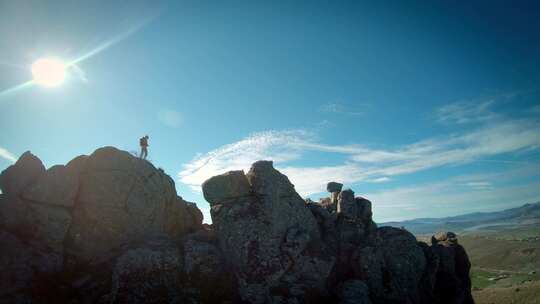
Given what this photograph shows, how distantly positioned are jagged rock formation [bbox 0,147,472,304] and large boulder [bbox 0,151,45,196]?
0.45ft

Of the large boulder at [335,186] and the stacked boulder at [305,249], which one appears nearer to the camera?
the stacked boulder at [305,249]

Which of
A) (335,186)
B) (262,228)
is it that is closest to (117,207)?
(262,228)

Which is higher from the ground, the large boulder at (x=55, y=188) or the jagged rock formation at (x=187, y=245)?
the large boulder at (x=55, y=188)

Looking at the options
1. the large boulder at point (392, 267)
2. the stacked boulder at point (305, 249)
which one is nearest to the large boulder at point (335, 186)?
the stacked boulder at point (305, 249)

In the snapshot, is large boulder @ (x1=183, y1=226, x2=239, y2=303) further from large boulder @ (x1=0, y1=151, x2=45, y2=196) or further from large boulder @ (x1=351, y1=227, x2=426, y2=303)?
large boulder @ (x1=0, y1=151, x2=45, y2=196)

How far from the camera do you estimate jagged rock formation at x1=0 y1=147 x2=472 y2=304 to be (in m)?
27.9

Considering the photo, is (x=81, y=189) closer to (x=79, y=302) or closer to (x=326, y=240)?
(x=79, y=302)

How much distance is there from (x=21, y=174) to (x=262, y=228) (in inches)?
1118

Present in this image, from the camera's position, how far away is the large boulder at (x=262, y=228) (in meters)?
29.2

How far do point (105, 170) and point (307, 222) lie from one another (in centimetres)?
2486

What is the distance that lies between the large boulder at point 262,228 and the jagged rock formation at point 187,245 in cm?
11

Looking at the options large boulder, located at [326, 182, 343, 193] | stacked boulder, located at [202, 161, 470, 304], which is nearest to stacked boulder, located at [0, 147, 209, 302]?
stacked boulder, located at [202, 161, 470, 304]

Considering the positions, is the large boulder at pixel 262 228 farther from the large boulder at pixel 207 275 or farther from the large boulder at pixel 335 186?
the large boulder at pixel 335 186

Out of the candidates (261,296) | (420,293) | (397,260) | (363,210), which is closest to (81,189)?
(261,296)
